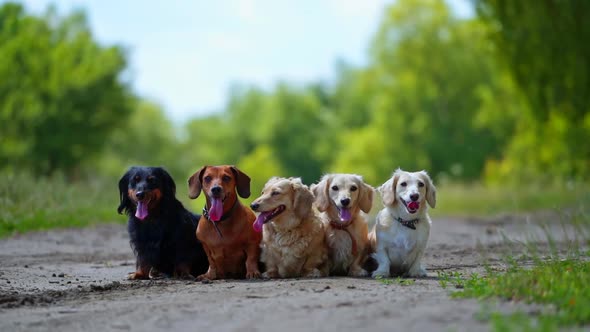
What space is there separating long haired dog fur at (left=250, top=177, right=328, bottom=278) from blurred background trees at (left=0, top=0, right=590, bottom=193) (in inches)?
811

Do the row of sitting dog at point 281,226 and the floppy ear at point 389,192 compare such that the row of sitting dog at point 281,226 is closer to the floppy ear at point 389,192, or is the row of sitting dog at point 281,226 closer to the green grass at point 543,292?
the floppy ear at point 389,192

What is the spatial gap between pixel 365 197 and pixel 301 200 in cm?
70

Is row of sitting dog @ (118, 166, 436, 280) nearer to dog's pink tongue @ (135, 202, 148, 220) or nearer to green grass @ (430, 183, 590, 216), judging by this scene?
dog's pink tongue @ (135, 202, 148, 220)

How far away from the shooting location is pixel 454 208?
90.8 ft

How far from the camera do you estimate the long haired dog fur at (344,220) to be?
9164 millimetres

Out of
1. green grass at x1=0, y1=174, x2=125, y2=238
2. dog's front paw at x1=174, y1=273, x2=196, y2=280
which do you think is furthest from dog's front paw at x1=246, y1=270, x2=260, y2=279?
green grass at x1=0, y1=174, x2=125, y2=238

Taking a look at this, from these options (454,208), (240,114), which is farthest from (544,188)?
(240,114)

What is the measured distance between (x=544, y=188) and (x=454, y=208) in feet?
11.8

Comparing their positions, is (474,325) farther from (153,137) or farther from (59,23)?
(153,137)

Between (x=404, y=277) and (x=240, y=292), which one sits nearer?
(x=240, y=292)

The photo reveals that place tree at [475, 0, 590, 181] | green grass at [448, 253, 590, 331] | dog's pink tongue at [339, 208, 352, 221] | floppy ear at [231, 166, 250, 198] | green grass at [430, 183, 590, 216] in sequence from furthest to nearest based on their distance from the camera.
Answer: tree at [475, 0, 590, 181], green grass at [430, 183, 590, 216], floppy ear at [231, 166, 250, 198], dog's pink tongue at [339, 208, 352, 221], green grass at [448, 253, 590, 331]

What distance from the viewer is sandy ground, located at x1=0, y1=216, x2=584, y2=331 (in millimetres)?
6133

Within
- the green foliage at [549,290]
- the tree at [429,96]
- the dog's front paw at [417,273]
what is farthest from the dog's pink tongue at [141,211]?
the tree at [429,96]

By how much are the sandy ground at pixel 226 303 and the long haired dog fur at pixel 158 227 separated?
1.29 feet
